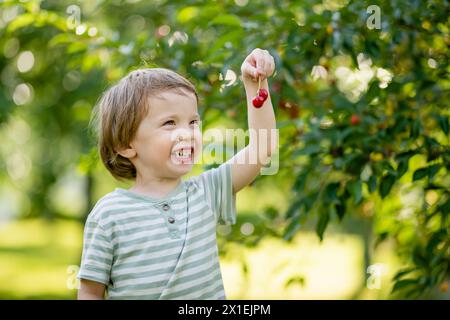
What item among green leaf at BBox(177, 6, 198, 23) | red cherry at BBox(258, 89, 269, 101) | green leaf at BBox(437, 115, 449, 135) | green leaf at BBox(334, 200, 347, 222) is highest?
green leaf at BBox(177, 6, 198, 23)

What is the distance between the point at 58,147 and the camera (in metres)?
9.74

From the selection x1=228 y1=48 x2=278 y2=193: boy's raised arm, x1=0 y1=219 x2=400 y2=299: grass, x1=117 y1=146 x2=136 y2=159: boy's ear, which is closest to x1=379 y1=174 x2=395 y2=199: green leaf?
x1=228 y1=48 x2=278 y2=193: boy's raised arm

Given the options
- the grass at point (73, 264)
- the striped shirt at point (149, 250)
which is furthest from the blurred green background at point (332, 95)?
the grass at point (73, 264)

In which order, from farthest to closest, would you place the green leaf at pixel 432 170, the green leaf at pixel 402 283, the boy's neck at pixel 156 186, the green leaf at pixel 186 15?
the green leaf at pixel 186 15 → the green leaf at pixel 402 283 → the green leaf at pixel 432 170 → the boy's neck at pixel 156 186

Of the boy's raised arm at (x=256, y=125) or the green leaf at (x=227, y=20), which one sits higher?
the green leaf at (x=227, y=20)

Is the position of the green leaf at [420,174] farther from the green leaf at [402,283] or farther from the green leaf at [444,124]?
the green leaf at [402,283]

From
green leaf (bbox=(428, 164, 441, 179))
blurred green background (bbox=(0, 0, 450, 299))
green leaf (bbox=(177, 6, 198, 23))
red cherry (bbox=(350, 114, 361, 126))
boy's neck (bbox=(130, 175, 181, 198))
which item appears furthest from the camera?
green leaf (bbox=(177, 6, 198, 23))

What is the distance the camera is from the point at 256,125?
178 centimetres

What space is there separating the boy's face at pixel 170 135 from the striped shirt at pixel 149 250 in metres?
0.08

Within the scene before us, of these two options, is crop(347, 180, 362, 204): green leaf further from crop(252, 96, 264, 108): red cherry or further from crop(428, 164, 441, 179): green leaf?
crop(252, 96, 264, 108): red cherry

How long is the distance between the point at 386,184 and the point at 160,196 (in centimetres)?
113

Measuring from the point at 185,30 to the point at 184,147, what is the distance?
1.60m

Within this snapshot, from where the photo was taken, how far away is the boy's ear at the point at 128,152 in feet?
5.87

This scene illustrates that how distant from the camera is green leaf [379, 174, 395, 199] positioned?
2.59m
